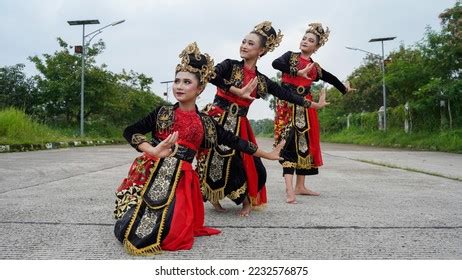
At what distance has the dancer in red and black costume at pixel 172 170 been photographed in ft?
9.32

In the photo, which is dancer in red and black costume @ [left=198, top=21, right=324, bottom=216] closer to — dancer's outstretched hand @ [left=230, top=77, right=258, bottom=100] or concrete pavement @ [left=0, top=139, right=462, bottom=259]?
dancer's outstretched hand @ [left=230, top=77, right=258, bottom=100]

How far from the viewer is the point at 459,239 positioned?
3.08 metres

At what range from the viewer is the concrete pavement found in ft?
9.02

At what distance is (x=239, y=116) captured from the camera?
3957 millimetres

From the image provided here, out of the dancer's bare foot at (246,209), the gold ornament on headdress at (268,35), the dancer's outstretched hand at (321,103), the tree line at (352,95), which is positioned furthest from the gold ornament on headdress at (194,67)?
the tree line at (352,95)

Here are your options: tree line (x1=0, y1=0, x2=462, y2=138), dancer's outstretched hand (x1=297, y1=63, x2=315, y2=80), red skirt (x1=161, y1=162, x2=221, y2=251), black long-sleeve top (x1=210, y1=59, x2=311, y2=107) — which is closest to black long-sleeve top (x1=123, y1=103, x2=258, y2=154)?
red skirt (x1=161, y1=162, x2=221, y2=251)

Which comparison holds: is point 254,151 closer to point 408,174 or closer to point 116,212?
point 116,212

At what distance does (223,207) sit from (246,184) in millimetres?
603

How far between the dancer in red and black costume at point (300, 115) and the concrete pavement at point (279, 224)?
1.28 ft

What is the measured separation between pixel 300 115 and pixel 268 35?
1123 mm

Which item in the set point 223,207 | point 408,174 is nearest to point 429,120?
point 408,174

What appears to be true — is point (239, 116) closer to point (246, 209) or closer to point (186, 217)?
point (246, 209)

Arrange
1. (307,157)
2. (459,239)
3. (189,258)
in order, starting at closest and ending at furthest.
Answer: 1. (189,258)
2. (459,239)
3. (307,157)

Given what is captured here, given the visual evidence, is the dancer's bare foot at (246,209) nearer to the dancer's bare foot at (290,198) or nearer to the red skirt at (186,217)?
the red skirt at (186,217)
